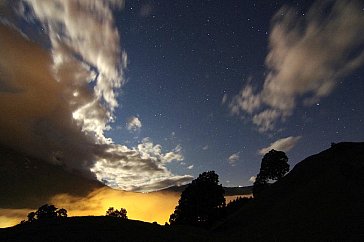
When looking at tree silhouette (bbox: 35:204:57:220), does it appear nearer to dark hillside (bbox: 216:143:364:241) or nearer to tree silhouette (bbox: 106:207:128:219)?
tree silhouette (bbox: 106:207:128:219)

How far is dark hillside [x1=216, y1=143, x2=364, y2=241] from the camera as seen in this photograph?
93.5ft

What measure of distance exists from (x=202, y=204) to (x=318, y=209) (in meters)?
37.0

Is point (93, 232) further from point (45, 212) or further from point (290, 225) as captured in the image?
point (45, 212)

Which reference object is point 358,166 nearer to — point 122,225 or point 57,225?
point 122,225

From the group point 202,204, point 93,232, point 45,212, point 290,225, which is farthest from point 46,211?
point 290,225

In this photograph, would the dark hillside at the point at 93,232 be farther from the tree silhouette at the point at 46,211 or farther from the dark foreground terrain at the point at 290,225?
the tree silhouette at the point at 46,211

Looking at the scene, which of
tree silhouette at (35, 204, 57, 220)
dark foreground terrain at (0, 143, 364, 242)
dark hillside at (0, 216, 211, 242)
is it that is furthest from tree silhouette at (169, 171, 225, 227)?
tree silhouette at (35, 204, 57, 220)

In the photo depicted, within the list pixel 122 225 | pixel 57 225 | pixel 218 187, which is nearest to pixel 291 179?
pixel 218 187

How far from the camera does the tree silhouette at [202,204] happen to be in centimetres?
6800

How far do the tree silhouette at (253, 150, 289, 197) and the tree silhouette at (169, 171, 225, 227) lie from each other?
1862 cm

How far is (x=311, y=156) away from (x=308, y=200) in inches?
1279

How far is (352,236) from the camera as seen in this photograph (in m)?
25.4

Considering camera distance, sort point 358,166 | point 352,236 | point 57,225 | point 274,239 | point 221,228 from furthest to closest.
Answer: point 221,228 → point 358,166 → point 57,225 → point 274,239 → point 352,236

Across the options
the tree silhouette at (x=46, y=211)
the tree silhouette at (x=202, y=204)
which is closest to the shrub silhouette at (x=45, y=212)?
the tree silhouette at (x=46, y=211)
